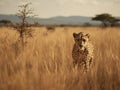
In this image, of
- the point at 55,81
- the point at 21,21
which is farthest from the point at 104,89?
the point at 21,21

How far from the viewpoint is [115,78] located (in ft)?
7.32

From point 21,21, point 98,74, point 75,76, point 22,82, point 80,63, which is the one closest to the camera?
point 22,82

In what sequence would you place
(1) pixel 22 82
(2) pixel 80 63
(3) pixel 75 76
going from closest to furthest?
(1) pixel 22 82
(3) pixel 75 76
(2) pixel 80 63

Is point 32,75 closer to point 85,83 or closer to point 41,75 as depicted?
point 41,75

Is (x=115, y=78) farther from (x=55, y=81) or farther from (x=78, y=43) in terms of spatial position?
(x=78, y=43)

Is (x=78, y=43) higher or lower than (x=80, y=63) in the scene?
higher

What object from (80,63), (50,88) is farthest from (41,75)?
(80,63)

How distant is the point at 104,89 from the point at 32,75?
1.88 ft

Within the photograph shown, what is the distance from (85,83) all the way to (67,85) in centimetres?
22

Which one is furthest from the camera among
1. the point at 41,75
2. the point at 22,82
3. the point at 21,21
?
the point at 21,21

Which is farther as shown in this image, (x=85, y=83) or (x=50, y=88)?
(x=85, y=83)

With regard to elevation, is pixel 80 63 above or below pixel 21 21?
below

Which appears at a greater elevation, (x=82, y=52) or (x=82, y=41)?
(x=82, y=41)

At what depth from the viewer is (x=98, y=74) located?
243 centimetres
